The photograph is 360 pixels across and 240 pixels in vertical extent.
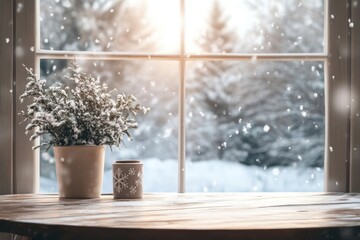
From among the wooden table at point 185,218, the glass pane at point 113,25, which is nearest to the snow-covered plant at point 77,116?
the wooden table at point 185,218

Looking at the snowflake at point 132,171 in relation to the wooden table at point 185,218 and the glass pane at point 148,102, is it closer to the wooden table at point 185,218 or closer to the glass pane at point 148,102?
the wooden table at point 185,218

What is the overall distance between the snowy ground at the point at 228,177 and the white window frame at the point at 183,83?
65 mm

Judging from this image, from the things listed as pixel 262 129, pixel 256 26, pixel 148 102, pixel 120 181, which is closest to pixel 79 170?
pixel 120 181

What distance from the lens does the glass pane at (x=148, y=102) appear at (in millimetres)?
2371

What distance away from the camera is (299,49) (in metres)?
2.42

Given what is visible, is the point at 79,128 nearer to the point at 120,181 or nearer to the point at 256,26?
the point at 120,181

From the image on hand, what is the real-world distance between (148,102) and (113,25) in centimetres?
34

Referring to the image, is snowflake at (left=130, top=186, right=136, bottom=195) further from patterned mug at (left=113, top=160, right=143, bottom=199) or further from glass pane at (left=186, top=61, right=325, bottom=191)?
glass pane at (left=186, top=61, right=325, bottom=191)

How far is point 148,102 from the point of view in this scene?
2383 mm

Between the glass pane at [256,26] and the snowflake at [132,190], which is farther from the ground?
the glass pane at [256,26]

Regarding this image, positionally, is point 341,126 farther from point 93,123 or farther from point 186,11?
point 93,123

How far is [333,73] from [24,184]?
1279 millimetres

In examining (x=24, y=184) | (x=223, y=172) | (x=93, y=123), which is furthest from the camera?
(x=223, y=172)

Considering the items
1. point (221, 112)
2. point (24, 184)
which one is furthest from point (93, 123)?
point (221, 112)
